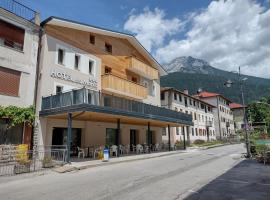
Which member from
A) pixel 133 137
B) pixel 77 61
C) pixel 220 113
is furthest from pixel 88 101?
pixel 220 113

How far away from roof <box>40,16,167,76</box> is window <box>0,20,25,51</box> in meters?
2.19

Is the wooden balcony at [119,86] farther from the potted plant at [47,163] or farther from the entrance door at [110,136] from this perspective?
the potted plant at [47,163]

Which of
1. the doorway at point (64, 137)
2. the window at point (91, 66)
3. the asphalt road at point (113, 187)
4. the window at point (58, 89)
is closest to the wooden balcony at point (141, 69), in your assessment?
the window at point (91, 66)

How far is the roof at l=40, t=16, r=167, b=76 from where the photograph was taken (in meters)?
19.8

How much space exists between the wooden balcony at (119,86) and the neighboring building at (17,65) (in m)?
6.76

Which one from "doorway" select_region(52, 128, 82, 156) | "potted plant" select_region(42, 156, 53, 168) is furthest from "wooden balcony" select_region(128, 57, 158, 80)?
"potted plant" select_region(42, 156, 53, 168)

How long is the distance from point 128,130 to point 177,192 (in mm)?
19741

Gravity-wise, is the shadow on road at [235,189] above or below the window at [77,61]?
below

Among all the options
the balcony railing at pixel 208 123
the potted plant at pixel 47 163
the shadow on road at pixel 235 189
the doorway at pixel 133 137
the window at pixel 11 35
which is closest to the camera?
the shadow on road at pixel 235 189

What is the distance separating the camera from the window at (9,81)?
16641 mm

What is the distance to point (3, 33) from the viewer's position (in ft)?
55.7

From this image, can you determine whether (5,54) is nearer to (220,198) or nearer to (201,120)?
(220,198)

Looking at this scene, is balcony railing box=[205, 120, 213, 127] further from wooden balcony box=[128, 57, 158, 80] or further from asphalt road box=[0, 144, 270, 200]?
asphalt road box=[0, 144, 270, 200]

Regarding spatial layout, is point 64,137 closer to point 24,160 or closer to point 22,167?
point 24,160
